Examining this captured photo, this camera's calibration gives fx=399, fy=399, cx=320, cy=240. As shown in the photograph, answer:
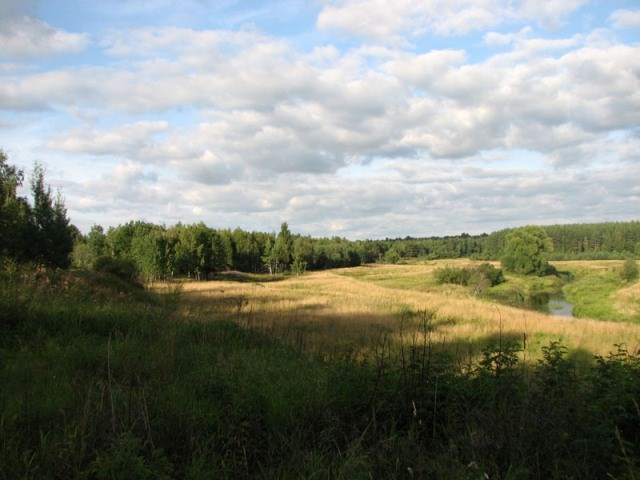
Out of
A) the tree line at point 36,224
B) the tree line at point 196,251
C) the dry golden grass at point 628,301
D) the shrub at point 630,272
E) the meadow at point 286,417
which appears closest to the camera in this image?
the meadow at point 286,417

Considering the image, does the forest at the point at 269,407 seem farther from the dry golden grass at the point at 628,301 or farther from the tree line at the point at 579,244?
the tree line at the point at 579,244

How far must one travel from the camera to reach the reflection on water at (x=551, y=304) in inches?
1576

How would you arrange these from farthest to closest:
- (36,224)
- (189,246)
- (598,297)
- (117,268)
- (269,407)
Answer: (189,246) < (598,297) < (117,268) < (36,224) < (269,407)

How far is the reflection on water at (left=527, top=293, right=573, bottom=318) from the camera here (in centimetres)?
4004

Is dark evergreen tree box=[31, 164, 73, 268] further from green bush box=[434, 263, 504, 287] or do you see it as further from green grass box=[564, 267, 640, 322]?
green bush box=[434, 263, 504, 287]

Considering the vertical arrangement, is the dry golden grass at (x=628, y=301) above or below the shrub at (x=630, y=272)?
below

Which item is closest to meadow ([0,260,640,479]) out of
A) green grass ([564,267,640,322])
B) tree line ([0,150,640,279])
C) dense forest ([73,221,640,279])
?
tree line ([0,150,640,279])

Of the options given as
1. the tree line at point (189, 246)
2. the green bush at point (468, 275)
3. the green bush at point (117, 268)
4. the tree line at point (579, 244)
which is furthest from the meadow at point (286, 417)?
the tree line at point (579, 244)

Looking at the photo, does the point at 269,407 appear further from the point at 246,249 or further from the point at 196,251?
the point at 246,249

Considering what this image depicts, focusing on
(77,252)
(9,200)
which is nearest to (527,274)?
(77,252)

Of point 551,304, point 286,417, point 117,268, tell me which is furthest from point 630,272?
point 286,417

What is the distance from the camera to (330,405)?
4293mm

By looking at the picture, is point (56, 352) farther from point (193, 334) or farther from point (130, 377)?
point (193, 334)

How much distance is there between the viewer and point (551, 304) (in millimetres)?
46594
